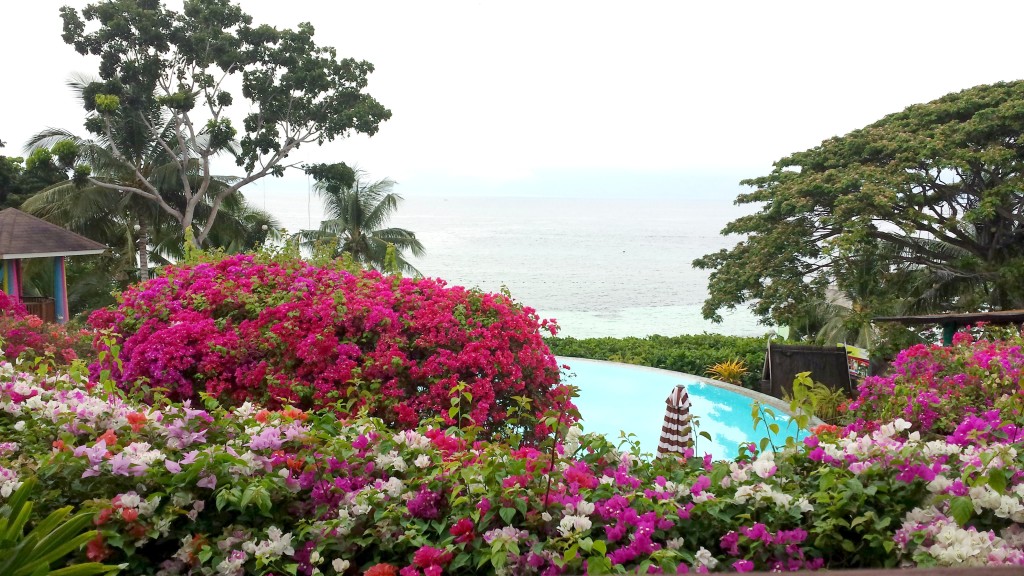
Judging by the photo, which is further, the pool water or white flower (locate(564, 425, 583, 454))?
the pool water

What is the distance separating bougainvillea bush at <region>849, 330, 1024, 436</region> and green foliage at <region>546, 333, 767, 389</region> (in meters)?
8.36

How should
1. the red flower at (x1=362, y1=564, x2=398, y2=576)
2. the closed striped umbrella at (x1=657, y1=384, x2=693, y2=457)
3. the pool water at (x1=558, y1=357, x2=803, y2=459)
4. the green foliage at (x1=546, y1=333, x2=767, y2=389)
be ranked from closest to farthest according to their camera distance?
the red flower at (x1=362, y1=564, x2=398, y2=576) → the closed striped umbrella at (x1=657, y1=384, x2=693, y2=457) → the pool water at (x1=558, y1=357, x2=803, y2=459) → the green foliage at (x1=546, y1=333, x2=767, y2=389)

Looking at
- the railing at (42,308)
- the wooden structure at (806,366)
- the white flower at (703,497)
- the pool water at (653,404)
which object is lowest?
the pool water at (653,404)

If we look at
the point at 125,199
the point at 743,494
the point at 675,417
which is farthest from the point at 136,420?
the point at 125,199

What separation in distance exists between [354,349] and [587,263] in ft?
266

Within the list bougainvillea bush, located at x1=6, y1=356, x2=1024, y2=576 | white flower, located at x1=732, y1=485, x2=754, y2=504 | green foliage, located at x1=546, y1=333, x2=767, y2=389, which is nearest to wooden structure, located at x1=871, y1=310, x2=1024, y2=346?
bougainvillea bush, located at x1=6, y1=356, x2=1024, y2=576

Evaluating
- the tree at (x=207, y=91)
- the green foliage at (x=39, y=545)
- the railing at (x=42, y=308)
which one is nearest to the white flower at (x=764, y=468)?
the green foliage at (x=39, y=545)

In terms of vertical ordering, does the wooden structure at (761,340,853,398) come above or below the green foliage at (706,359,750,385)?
above

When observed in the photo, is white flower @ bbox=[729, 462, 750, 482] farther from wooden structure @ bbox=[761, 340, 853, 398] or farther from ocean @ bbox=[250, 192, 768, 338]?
ocean @ bbox=[250, 192, 768, 338]

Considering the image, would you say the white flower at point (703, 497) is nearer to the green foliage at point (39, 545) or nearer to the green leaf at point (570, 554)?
the green leaf at point (570, 554)

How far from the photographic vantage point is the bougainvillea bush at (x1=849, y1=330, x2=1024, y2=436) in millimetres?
4598

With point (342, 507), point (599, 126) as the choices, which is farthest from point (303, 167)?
point (599, 126)

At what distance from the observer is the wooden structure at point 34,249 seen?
14.0m

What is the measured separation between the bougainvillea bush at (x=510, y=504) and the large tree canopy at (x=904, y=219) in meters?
11.4
